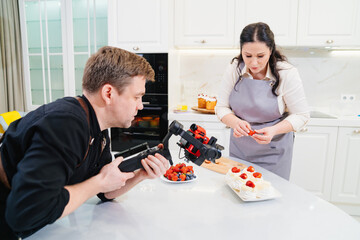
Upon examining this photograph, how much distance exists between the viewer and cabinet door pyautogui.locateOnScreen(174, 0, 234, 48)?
2707mm

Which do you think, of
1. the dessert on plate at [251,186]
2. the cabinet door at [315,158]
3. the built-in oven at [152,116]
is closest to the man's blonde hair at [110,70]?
the dessert on plate at [251,186]

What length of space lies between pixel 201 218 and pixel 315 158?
7.01 feet

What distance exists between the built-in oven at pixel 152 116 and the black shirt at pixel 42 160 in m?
1.93

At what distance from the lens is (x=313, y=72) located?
307 centimetres

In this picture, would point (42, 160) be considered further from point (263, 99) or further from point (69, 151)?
point (263, 99)

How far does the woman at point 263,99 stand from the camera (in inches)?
59.4

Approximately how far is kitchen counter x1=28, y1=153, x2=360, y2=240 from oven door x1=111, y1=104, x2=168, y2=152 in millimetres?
1714

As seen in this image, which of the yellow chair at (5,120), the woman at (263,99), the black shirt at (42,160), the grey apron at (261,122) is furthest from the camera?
the yellow chair at (5,120)

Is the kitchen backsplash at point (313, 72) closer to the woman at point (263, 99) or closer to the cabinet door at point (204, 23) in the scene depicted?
the cabinet door at point (204, 23)

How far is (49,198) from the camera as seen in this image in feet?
2.29

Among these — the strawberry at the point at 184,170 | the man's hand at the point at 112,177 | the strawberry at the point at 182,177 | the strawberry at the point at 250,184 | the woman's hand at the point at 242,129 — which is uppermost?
the woman's hand at the point at 242,129

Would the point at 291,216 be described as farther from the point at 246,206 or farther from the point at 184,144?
the point at 184,144

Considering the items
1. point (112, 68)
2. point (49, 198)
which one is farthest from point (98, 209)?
point (112, 68)

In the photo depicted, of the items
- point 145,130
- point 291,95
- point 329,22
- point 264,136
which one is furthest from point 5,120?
point 329,22
